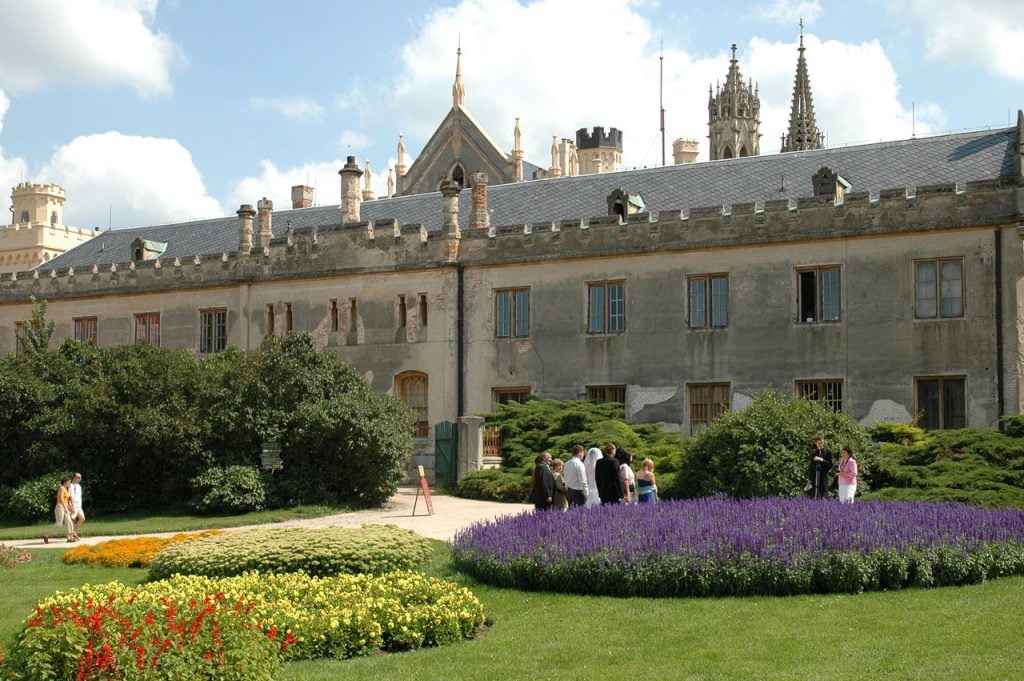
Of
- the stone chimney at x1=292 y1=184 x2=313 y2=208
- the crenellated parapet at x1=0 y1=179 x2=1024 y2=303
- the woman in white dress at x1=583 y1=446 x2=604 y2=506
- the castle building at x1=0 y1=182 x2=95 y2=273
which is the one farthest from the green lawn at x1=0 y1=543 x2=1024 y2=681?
the castle building at x1=0 y1=182 x2=95 y2=273

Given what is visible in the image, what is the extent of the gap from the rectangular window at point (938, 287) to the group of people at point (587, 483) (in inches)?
529

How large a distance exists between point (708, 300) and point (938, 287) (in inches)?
244

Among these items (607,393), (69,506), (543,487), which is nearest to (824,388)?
(607,393)

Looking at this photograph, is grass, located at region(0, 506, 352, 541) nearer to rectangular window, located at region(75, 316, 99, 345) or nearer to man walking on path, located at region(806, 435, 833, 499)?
man walking on path, located at region(806, 435, 833, 499)

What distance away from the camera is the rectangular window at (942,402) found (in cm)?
3133

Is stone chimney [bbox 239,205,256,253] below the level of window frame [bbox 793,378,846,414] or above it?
above

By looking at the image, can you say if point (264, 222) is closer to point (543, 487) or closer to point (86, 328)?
point (86, 328)

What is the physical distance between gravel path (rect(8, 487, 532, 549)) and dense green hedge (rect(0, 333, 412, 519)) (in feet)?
4.29

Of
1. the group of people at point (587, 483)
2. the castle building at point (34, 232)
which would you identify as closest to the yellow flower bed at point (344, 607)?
the group of people at point (587, 483)

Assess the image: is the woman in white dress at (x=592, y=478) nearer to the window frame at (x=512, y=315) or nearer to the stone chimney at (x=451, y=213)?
the window frame at (x=512, y=315)

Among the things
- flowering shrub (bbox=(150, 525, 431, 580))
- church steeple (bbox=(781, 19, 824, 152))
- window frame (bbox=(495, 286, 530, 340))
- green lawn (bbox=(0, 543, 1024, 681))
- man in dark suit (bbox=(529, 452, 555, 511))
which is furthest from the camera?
church steeple (bbox=(781, 19, 824, 152))

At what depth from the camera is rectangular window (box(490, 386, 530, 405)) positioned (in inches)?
1452

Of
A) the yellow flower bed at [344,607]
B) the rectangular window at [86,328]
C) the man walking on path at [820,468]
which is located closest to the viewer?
the yellow flower bed at [344,607]

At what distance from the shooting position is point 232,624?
1055 cm
